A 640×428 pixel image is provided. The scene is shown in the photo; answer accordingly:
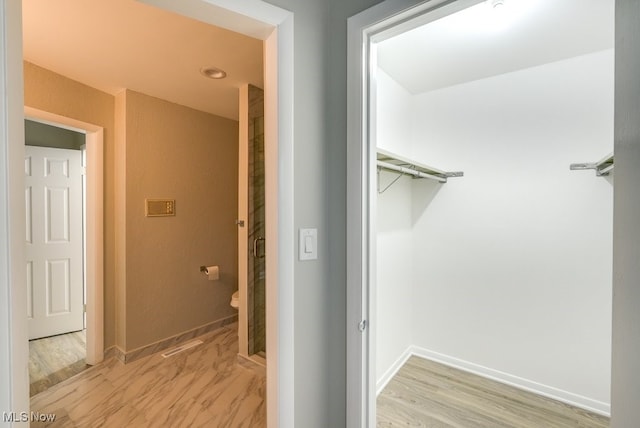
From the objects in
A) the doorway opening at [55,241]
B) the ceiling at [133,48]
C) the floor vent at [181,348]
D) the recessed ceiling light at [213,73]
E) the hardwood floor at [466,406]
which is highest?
the recessed ceiling light at [213,73]

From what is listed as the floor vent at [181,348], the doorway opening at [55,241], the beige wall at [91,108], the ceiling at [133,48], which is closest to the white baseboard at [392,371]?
the floor vent at [181,348]

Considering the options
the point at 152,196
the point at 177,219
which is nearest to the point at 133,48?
the point at 152,196

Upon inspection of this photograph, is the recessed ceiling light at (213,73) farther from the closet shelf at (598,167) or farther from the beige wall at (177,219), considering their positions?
the closet shelf at (598,167)

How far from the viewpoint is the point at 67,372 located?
2.34m

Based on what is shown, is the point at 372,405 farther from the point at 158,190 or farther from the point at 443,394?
the point at 158,190

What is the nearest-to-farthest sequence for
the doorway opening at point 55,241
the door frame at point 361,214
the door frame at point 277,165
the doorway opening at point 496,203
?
the door frame at point 277,165, the door frame at point 361,214, the doorway opening at point 496,203, the doorway opening at point 55,241

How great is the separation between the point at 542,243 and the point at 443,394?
1303mm

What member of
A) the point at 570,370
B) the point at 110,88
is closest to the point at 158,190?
the point at 110,88

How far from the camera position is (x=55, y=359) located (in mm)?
2551

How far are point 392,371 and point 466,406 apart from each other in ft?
1.80

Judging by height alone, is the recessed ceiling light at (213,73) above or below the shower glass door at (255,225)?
above

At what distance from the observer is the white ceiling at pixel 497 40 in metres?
1.51

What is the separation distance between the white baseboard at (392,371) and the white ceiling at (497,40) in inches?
90.7

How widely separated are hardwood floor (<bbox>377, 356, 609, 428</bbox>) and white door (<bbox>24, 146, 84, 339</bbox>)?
3.26m
